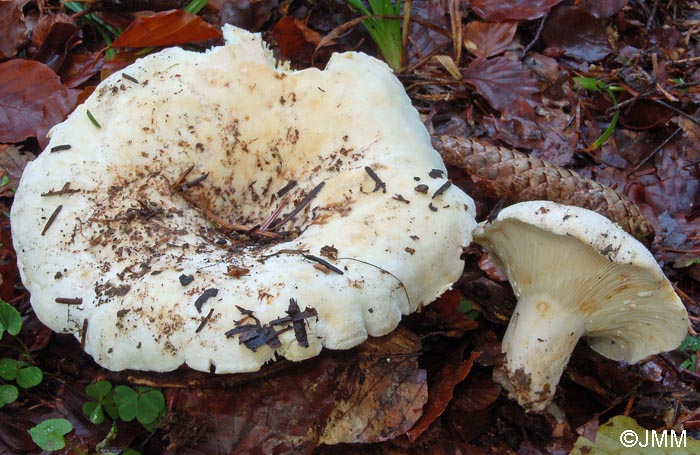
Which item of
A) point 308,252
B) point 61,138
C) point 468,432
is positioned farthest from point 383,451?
point 61,138

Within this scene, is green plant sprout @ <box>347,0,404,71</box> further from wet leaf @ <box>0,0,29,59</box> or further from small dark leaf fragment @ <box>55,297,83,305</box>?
small dark leaf fragment @ <box>55,297,83,305</box>

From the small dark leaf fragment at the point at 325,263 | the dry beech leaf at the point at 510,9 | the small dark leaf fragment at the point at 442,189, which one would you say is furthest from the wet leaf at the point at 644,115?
the small dark leaf fragment at the point at 325,263

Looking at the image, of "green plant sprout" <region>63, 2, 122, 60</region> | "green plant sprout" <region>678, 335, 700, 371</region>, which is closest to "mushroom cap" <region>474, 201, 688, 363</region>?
"green plant sprout" <region>678, 335, 700, 371</region>

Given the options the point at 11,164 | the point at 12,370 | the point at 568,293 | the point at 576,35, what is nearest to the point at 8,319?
the point at 12,370

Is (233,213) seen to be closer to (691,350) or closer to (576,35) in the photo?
(691,350)

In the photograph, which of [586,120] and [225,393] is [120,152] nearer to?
[225,393]

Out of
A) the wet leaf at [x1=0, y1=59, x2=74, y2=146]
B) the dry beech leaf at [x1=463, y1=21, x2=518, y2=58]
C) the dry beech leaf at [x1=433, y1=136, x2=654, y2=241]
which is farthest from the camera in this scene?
the dry beech leaf at [x1=463, y1=21, x2=518, y2=58]
